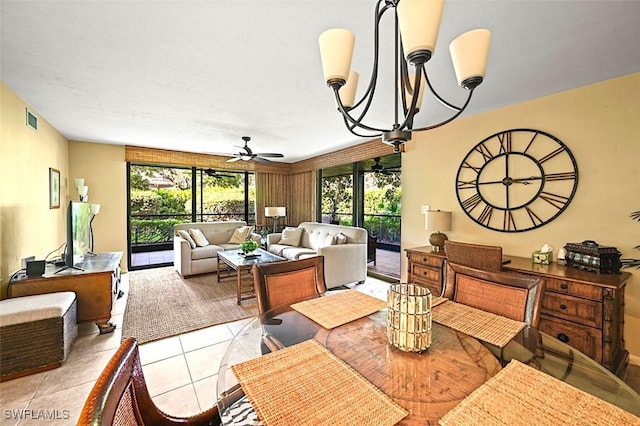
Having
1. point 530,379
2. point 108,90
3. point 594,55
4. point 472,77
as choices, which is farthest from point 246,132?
point 530,379

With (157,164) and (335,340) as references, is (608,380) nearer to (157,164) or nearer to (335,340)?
(335,340)

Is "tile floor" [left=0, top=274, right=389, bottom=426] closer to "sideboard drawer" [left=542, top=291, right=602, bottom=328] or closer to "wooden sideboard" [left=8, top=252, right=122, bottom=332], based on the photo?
"wooden sideboard" [left=8, top=252, right=122, bottom=332]

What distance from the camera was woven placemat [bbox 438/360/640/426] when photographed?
2.33ft

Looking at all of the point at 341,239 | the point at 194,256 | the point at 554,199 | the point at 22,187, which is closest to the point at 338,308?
the point at 554,199

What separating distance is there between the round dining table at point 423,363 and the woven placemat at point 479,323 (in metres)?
0.03

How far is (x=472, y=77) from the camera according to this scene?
44.2 inches

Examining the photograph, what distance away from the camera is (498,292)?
5.14ft

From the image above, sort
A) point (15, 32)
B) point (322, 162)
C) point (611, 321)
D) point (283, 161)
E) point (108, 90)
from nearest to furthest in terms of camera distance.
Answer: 1. point (15, 32)
2. point (611, 321)
3. point (108, 90)
4. point (322, 162)
5. point (283, 161)

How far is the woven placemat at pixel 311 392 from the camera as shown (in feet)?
2.36

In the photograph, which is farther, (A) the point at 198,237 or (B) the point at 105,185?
(A) the point at 198,237

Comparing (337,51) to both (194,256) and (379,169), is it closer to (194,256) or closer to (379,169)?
(379,169)

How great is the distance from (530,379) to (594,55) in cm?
239

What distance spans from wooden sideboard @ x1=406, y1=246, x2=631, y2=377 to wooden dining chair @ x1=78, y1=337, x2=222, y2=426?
2.17 metres

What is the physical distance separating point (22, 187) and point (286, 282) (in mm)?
3125
